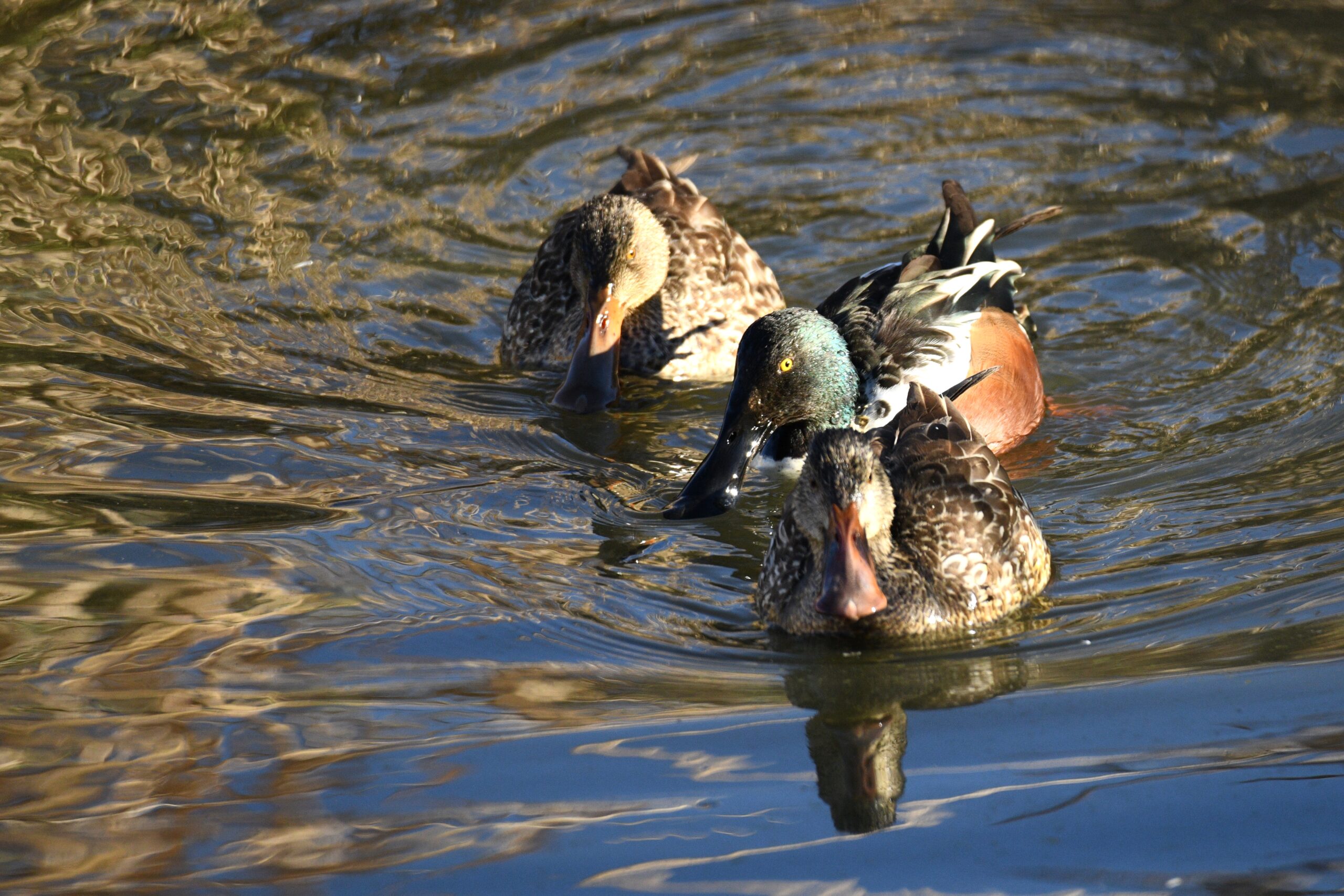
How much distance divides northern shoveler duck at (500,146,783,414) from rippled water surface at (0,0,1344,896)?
249 millimetres

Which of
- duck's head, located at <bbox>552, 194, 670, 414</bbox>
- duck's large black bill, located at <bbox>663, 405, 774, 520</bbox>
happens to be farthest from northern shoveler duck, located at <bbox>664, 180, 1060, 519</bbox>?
duck's head, located at <bbox>552, 194, 670, 414</bbox>

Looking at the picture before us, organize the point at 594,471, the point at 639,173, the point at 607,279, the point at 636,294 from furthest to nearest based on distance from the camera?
the point at 639,173 → the point at 636,294 → the point at 607,279 → the point at 594,471

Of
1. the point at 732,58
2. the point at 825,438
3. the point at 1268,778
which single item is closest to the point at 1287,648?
the point at 1268,778

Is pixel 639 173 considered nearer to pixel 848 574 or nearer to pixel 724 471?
pixel 724 471

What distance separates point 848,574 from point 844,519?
211 millimetres

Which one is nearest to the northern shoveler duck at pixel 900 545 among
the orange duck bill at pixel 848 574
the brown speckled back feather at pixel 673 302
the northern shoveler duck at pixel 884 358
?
the orange duck bill at pixel 848 574

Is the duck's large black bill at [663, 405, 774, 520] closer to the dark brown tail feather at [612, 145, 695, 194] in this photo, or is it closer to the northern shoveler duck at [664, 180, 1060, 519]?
the northern shoveler duck at [664, 180, 1060, 519]

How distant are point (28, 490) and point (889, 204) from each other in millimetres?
6021

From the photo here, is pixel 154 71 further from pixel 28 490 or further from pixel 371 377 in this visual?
pixel 28 490

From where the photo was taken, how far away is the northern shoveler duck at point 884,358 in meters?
6.94

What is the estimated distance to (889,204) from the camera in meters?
10.5

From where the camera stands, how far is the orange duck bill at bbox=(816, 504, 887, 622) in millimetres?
5109

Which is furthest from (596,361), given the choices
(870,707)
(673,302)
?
(870,707)

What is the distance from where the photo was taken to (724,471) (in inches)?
264
